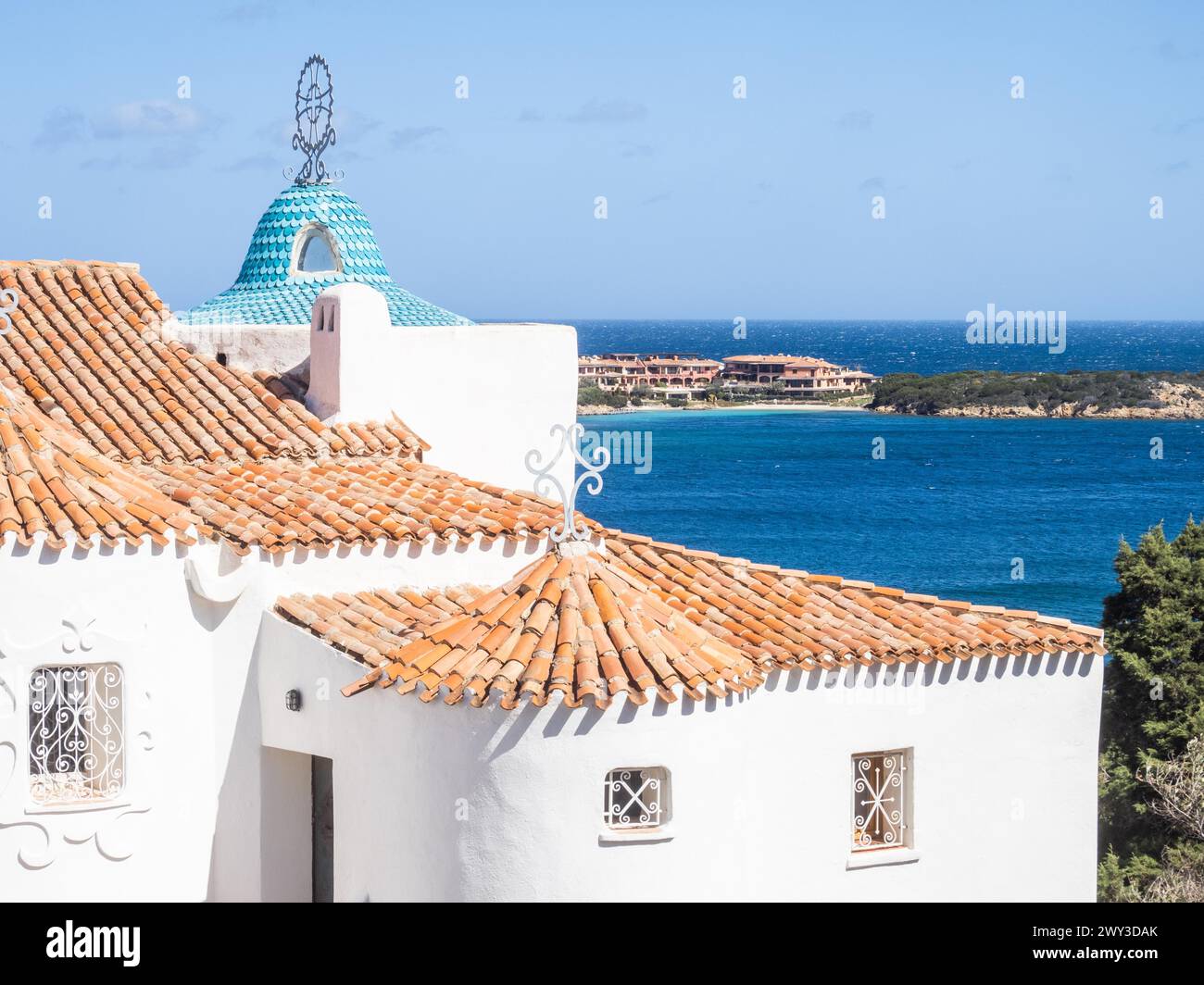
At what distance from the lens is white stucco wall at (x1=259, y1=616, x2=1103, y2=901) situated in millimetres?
11570

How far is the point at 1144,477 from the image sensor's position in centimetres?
10362

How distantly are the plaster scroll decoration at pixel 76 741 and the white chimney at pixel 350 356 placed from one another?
4.30 metres

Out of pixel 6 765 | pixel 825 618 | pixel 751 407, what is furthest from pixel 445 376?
pixel 751 407

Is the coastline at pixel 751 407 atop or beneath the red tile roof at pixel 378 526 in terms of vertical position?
atop

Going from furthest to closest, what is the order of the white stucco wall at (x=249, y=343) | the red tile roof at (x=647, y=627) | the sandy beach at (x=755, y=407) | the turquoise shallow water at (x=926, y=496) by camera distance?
the sandy beach at (x=755, y=407) → the turquoise shallow water at (x=926, y=496) → the white stucco wall at (x=249, y=343) → the red tile roof at (x=647, y=627)

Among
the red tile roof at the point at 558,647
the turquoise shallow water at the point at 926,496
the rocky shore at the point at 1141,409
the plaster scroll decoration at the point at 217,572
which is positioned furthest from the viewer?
the rocky shore at the point at 1141,409

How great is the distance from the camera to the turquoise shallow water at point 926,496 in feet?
258

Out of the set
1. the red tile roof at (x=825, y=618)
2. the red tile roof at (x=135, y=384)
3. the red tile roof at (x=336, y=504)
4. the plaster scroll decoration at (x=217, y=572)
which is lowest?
the red tile roof at (x=825, y=618)

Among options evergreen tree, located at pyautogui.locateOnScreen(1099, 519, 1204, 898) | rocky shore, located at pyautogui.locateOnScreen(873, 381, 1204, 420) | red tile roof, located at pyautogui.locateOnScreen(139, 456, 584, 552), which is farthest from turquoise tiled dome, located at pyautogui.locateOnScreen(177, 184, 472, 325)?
rocky shore, located at pyautogui.locateOnScreen(873, 381, 1204, 420)

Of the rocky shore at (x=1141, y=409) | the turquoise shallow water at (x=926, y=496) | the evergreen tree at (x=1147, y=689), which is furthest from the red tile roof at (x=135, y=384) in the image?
the rocky shore at (x=1141, y=409)

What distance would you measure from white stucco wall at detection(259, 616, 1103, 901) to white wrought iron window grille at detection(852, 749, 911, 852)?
12 centimetres

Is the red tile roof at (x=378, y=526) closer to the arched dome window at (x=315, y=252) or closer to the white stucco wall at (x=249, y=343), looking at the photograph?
the white stucco wall at (x=249, y=343)

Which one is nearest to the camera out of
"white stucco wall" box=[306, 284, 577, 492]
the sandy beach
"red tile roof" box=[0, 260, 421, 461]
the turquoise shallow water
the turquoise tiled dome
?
"red tile roof" box=[0, 260, 421, 461]

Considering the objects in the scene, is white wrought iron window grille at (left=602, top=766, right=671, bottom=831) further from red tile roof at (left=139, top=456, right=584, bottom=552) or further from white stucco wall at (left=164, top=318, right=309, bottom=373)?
white stucco wall at (left=164, top=318, right=309, bottom=373)
